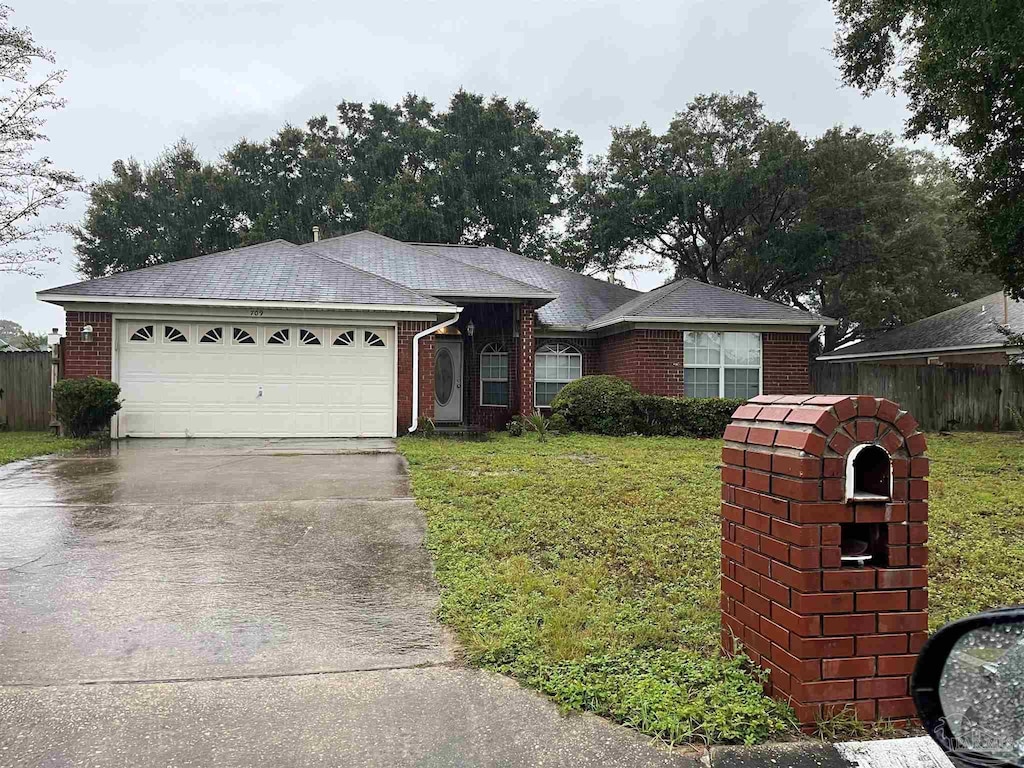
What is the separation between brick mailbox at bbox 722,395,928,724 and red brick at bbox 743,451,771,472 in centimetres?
3

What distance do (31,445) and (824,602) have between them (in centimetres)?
1231

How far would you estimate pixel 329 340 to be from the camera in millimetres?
13297

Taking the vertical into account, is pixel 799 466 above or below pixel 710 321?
below

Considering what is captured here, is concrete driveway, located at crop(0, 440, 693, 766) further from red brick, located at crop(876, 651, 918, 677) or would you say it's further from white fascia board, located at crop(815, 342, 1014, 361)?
white fascia board, located at crop(815, 342, 1014, 361)

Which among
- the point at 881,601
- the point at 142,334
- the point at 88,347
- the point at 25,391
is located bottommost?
the point at 881,601

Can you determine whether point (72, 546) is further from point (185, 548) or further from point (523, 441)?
point (523, 441)

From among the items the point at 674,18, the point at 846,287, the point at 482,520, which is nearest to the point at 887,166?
the point at 846,287

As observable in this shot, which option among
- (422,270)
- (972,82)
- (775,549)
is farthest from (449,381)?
(775,549)

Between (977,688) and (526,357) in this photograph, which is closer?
(977,688)

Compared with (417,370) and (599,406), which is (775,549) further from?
(599,406)

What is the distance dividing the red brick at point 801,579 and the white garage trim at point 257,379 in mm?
11379

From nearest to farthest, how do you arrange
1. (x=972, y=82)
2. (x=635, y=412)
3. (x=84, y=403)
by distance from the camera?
(x=972, y=82) < (x=84, y=403) < (x=635, y=412)

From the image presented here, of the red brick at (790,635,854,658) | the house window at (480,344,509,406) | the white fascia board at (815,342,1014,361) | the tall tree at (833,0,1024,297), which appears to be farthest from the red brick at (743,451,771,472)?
the white fascia board at (815,342,1014,361)

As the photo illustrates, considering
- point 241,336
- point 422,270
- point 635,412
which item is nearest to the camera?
point 241,336
